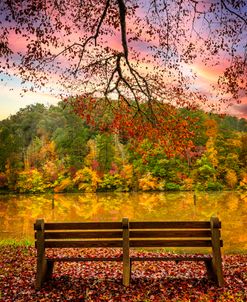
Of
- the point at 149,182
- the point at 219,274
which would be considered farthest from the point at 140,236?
the point at 149,182

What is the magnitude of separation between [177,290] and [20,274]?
10.5ft

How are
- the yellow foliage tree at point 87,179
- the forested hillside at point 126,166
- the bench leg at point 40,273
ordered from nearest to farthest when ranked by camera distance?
1. the bench leg at point 40,273
2. the forested hillside at point 126,166
3. the yellow foliage tree at point 87,179

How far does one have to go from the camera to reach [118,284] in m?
6.49

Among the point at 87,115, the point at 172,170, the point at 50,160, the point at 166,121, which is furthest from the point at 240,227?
the point at 50,160

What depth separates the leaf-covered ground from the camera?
5.93m

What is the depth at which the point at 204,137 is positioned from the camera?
57.9 metres

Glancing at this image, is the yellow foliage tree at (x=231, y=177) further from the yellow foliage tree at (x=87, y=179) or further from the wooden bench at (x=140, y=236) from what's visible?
the wooden bench at (x=140, y=236)

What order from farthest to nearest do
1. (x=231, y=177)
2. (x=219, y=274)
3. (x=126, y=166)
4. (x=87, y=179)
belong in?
(x=87, y=179) → (x=126, y=166) → (x=231, y=177) → (x=219, y=274)

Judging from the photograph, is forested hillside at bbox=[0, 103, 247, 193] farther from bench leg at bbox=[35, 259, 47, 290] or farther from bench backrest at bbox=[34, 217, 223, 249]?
bench leg at bbox=[35, 259, 47, 290]

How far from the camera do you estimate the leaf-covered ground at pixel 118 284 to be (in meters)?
5.93

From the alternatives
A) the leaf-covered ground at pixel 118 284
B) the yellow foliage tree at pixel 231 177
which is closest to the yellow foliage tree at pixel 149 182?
the yellow foliage tree at pixel 231 177

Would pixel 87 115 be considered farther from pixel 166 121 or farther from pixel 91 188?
pixel 91 188

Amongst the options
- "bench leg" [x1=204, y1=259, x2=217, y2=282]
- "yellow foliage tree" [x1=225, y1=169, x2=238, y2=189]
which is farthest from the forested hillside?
"bench leg" [x1=204, y1=259, x2=217, y2=282]

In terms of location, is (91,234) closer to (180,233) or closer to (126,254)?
(126,254)
